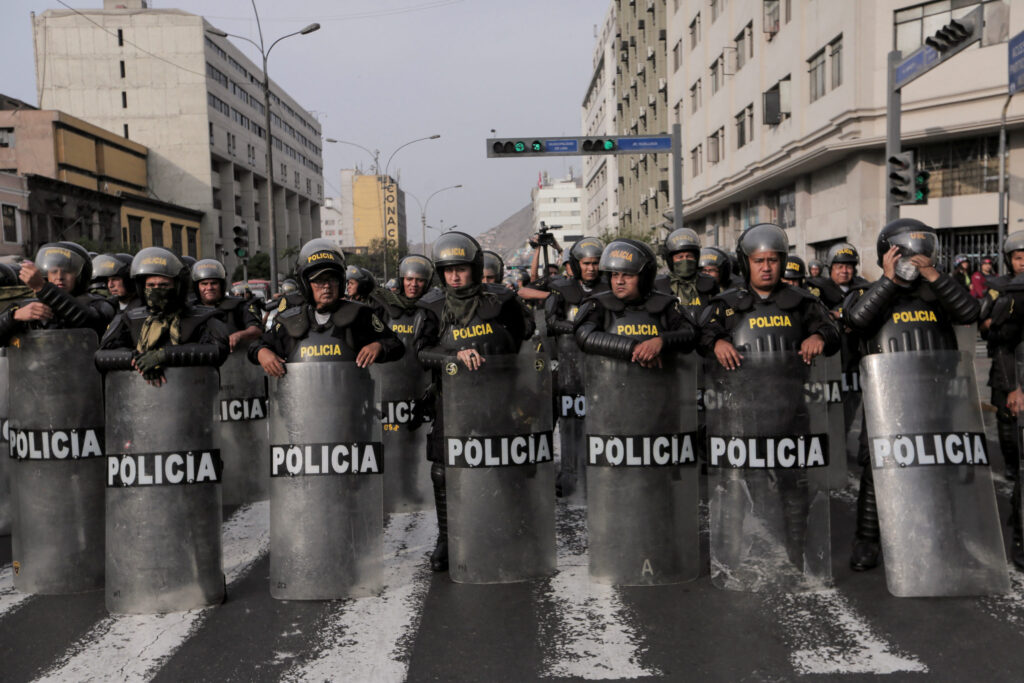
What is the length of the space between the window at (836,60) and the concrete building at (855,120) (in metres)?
0.06

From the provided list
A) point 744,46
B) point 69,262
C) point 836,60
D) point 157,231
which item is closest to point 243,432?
point 69,262

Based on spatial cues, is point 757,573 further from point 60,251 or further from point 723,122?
point 723,122

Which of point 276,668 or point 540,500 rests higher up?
point 540,500

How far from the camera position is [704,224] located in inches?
1758

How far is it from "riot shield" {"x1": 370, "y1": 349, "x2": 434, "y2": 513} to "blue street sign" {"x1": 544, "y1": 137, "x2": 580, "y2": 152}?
57.6 feet

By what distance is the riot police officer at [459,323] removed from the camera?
218 inches

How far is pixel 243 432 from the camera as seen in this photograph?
795cm

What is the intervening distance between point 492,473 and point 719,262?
4732mm

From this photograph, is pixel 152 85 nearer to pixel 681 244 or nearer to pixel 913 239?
pixel 681 244

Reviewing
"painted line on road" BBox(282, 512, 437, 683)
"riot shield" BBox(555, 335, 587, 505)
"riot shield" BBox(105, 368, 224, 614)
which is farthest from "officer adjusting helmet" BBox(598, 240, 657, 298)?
"riot shield" BBox(105, 368, 224, 614)

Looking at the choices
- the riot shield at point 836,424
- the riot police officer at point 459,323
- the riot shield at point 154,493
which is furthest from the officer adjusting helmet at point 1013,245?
the riot shield at point 154,493

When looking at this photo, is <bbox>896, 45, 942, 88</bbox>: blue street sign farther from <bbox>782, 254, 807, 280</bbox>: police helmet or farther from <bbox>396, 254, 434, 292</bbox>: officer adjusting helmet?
<bbox>396, 254, 434, 292</bbox>: officer adjusting helmet

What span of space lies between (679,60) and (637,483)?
4411 centimetres

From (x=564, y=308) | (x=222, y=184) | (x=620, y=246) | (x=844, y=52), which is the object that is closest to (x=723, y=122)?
(x=844, y=52)
